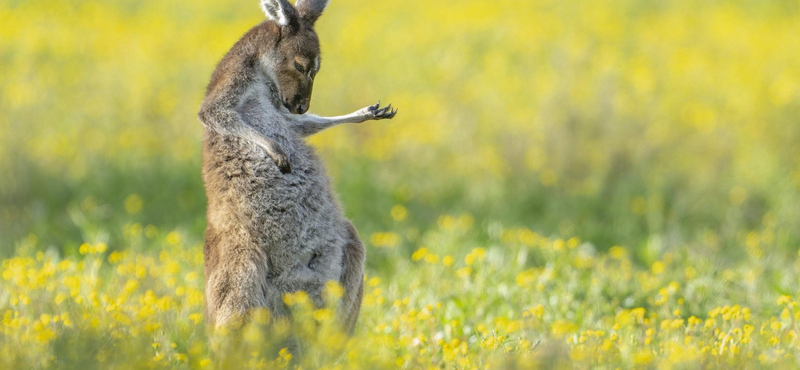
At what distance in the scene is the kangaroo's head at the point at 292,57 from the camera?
441 centimetres

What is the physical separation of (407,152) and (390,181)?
1106mm

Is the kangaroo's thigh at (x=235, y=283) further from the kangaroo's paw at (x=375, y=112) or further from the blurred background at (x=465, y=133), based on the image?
the blurred background at (x=465, y=133)

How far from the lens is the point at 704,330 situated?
4.90 meters

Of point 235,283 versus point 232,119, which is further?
point 232,119

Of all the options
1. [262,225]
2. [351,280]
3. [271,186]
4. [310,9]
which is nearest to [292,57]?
[310,9]

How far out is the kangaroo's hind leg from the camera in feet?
14.4

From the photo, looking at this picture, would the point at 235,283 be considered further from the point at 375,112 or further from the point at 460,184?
the point at 460,184

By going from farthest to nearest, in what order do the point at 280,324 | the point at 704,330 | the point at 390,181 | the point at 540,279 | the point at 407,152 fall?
the point at 407,152 < the point at 390,181 < the point at 540,279 < the point at 704,330 < the point at 280,324

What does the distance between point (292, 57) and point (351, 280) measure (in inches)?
44.3

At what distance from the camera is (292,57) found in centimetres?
443

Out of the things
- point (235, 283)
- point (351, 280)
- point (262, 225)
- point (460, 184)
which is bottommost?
point (460, 184)

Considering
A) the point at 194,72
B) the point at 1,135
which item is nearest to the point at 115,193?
the point at 1,135

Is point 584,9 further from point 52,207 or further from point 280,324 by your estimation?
point 280,324

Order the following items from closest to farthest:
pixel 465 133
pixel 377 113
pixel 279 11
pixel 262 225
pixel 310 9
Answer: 1. pixel 262 225
2. pixel 279 11
3. pixel 377 113
4. pixel 310 9
5. pixel 465 133
